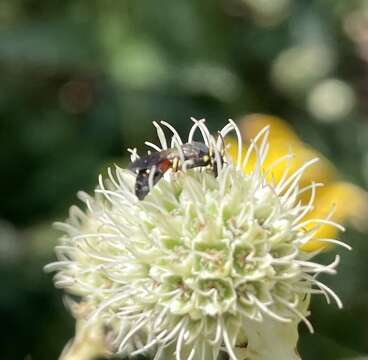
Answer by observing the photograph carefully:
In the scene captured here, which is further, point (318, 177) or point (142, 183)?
point (318, 177)

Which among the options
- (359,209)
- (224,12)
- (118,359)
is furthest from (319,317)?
(224,12)

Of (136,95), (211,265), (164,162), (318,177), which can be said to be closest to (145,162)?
(164,162)

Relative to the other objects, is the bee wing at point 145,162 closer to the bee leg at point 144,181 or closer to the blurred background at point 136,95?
the bee leg at point 144,181

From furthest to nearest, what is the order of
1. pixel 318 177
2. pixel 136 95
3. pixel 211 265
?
1. pixel 136 95
2. pixel 318 177
3. pixel 211 265

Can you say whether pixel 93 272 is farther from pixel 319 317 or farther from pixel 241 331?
pixel 319 317

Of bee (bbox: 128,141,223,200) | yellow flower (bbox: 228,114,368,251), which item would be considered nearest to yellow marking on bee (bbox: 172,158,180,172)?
bee (bbox: 128,141,223,200)

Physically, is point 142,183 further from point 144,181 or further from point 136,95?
point 136,95
